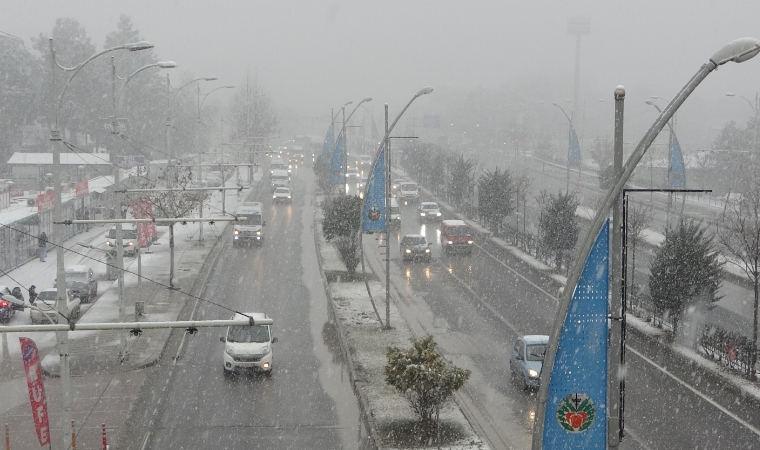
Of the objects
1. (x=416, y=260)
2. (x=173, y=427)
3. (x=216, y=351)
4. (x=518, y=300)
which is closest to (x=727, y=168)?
(x=416, y=260)

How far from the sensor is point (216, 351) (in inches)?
1034

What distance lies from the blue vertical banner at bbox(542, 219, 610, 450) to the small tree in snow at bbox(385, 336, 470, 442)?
7.71 metres

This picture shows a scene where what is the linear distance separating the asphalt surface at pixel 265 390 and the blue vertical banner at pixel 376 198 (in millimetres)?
3895

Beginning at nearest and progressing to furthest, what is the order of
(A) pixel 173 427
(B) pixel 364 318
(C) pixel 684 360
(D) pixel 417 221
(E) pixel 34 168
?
1. (A) pixel 173 427
2. (C) pixel 684 360
3. (B) pixel 364 318
4. (D) pixel 417 221
5. (E) pixel 34 168

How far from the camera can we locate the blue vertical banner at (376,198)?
27.7 meters

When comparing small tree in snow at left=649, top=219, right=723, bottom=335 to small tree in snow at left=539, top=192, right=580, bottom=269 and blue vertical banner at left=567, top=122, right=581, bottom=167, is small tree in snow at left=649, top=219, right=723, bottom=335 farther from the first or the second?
blue vertical banner at left=567, top=122, right=581, bottom=167

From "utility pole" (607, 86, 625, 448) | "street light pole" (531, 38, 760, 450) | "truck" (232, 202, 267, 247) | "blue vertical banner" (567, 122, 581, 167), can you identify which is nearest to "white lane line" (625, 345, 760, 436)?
"utility pole" (607, 86, 625, 448)

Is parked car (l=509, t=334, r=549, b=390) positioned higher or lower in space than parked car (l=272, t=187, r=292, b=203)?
lower

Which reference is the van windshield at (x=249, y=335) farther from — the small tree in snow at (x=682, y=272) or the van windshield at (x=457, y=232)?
the van windshield at (x=457, y=232)

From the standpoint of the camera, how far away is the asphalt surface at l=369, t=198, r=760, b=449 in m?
18.5

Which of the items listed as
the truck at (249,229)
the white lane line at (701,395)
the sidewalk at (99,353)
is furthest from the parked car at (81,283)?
the white lane line at (701,395)

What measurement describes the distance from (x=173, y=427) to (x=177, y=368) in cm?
522

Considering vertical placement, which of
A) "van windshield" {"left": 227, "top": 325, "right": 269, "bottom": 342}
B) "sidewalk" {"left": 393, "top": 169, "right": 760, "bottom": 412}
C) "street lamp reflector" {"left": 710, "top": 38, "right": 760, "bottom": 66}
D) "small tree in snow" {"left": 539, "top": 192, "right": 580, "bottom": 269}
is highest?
"street lamp reflector" {"left": 710, "top": 38, "right": 760, "bottom": 66}

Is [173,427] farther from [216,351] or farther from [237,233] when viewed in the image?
[237,233]
